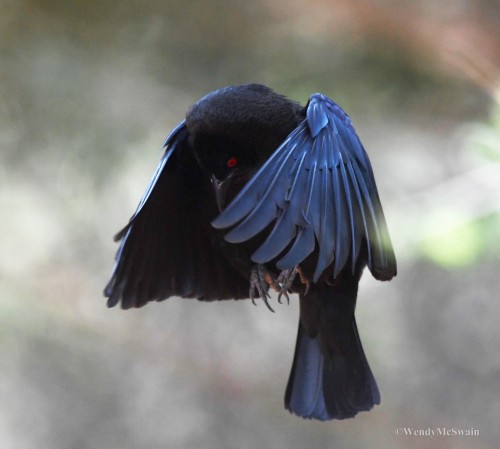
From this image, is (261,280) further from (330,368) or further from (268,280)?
(330,368)

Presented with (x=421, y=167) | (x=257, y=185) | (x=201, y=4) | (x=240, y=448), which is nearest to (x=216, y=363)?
(x=240, y=448)

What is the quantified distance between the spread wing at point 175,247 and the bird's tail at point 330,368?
12.0 inches

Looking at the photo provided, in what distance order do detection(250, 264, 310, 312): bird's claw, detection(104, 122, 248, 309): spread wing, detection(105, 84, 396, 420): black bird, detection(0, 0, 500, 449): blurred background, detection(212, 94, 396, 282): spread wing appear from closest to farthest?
detection(212, 94, 396, 282): spread wing < detection(105, 84, 396, 420): black bird < detection(250, 264, 310, 312): bird's claw < detection(104, 122, 248, 309): spread wing < detection(0, 0, 500, 449): blurred background

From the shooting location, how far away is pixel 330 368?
3.83m

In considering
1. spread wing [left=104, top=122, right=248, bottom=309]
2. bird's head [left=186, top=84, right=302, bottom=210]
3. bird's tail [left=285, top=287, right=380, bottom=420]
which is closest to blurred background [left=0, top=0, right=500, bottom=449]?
bird's tail [left=285, top=287, right=380, bottom=420]

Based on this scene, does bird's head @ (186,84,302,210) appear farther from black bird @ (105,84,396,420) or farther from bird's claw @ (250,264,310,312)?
bird's claw @ (250,264,310,312)

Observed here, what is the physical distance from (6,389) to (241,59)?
211 centimetres

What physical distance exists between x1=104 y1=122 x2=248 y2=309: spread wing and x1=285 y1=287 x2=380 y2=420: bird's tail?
30cm

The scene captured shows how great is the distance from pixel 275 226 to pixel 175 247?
3.19 feet

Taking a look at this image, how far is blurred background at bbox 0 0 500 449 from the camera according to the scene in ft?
16.7

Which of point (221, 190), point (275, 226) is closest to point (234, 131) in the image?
point (221, 190)

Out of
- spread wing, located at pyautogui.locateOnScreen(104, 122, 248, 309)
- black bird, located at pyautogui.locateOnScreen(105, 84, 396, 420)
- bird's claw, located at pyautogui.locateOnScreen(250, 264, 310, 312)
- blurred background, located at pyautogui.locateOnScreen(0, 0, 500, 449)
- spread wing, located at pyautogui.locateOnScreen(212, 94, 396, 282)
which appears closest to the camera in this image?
spread wing, located at pyautogui.locateOnScreen(212, 94, 396, 282)

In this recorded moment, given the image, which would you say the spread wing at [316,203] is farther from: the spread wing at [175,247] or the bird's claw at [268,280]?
the spread wing at [175,247]

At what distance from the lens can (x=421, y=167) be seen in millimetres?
5242
